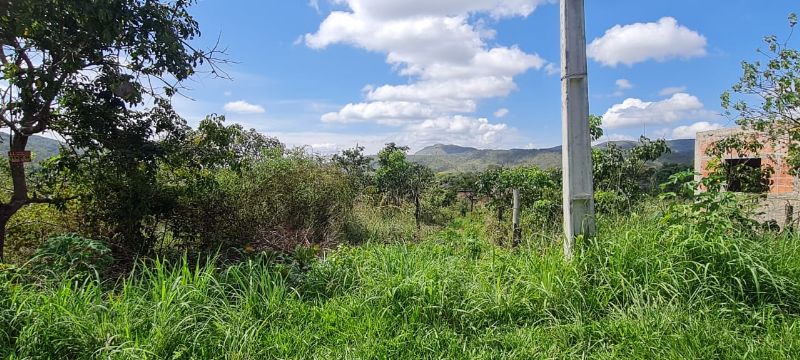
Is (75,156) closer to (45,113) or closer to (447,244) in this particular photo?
(45,113)

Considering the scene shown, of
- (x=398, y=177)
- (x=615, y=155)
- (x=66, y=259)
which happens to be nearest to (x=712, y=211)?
(x=66, y=259)

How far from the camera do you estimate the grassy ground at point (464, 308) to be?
8.41 ft

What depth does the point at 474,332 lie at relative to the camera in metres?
2.91

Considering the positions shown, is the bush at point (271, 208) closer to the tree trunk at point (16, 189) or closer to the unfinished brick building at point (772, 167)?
the tree trunk at point (16, 189)

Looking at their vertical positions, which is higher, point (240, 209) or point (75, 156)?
point (75, 156)

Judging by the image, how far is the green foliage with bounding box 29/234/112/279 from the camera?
339 centimetres

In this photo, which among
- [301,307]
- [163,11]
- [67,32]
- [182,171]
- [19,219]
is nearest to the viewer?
[301,307]

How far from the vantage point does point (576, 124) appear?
12.2ft

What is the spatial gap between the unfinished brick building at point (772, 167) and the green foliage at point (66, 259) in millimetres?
5501

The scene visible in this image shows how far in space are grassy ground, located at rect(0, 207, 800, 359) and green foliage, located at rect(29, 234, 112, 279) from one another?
0.54 feet

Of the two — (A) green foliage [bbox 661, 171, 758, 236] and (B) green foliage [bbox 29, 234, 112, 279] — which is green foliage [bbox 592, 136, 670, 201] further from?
(B) green foliage [bbox 29, 234, 112, 279]

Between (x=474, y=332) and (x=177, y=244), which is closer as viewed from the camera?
(x=474, y=332)

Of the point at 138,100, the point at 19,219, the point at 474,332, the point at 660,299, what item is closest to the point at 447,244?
the point at 474,332

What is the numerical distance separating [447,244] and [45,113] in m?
4.47
